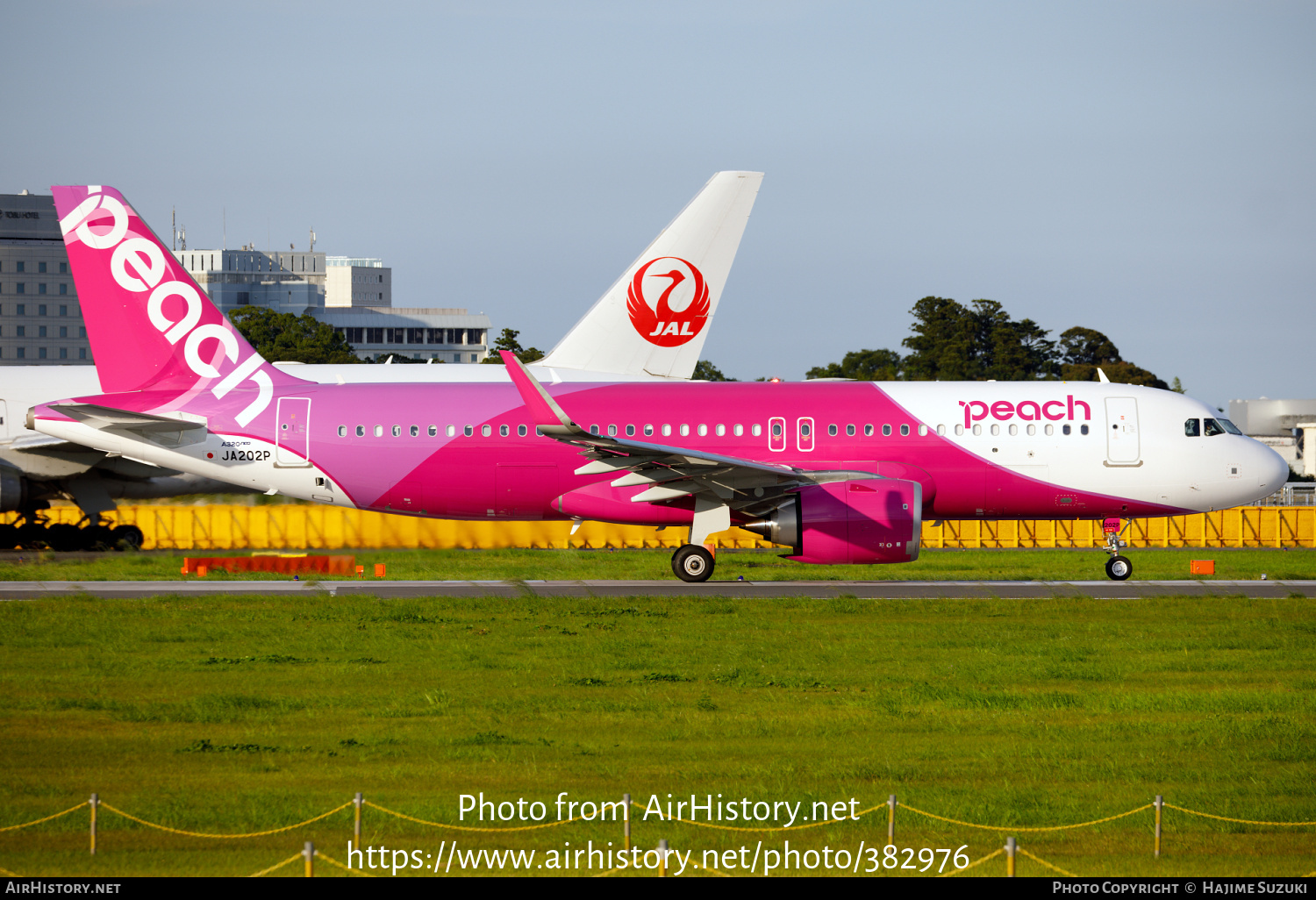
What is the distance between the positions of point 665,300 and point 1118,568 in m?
14.4

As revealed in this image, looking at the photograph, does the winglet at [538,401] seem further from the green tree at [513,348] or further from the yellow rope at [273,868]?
the green tree at [513,348]

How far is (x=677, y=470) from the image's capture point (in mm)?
28062

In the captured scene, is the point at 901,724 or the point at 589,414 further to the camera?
the point at 589,414

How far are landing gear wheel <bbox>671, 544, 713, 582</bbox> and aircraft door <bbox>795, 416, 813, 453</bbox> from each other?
311 centimetres

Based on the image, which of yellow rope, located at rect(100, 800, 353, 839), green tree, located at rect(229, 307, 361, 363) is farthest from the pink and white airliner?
green tree, located at rect(229, 307, 361, 363)

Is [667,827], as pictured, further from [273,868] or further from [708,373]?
[708,373]

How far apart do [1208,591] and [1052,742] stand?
52.8 feet

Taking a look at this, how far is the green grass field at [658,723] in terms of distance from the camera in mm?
10883

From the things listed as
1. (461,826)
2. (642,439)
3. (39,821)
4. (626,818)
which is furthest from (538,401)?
(626,818)

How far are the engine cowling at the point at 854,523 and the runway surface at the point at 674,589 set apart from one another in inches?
34.1

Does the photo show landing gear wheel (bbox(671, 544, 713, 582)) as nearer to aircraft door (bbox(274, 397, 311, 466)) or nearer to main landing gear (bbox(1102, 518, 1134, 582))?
aircraft door (bbox(274, 397, 311, 466))

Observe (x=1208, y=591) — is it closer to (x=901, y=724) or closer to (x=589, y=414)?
(x=589, y=414)

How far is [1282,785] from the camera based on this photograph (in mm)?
12688
